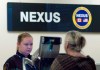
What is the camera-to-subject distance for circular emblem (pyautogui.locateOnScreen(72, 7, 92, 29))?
4.32 metres

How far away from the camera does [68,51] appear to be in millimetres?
1972

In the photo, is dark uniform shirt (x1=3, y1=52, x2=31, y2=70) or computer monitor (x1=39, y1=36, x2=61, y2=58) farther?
computer monitor (x1=39, y1=36, x2=61, y2=58)

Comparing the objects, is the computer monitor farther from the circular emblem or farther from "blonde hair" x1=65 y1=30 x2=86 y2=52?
the circular emblem

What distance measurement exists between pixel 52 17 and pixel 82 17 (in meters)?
A: 0.56

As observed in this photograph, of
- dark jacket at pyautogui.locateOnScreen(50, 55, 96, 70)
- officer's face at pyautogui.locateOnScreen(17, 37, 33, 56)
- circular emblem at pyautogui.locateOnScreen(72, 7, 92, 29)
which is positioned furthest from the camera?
circular emblem at pyautogui.locateOnScreen(72, 7, 92, 29)

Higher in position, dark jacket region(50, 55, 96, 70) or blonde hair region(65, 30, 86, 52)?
blonde hair region(65, 30, 86, 52)

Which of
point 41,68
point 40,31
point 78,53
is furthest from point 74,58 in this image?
point 40,31

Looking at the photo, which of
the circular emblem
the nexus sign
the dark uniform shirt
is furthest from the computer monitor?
the circular emblem

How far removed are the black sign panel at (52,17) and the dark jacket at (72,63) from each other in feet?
7.52

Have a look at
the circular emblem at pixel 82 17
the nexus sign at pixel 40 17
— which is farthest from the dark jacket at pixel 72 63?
the circular emblem at pixel 82 17

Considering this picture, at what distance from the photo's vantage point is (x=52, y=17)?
4.21 m

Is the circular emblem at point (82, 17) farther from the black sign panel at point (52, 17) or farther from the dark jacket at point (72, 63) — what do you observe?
the dark jacket at point (72, 63)

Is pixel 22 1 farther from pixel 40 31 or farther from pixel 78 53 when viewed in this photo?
pixel 78 53

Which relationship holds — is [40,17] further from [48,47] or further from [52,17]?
[48,47]
